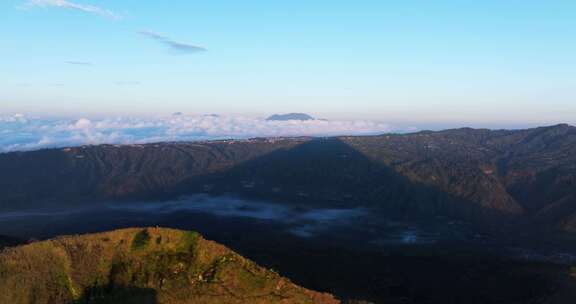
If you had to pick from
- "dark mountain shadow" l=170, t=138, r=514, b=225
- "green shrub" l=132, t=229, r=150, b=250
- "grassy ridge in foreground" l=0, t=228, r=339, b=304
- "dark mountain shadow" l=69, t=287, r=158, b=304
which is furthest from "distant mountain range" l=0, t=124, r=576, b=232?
"dark mountain shadow" l=69, t=287, r=158, b=304

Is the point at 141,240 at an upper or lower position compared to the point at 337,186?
upper

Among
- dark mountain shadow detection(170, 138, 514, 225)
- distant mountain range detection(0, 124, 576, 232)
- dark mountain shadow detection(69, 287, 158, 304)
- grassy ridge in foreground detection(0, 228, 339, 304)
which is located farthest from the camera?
distant mountain range detection(0, 124, 576, 232)

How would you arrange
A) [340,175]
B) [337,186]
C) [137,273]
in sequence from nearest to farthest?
[137,273] → [337,186] → [340,175]

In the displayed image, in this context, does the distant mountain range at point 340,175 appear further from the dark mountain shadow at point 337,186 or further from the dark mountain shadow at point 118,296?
the dark mountain shadow at point 118,296

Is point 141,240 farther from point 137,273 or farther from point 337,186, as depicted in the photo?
point 337,186

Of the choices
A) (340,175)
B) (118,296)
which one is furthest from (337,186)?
(118,296)

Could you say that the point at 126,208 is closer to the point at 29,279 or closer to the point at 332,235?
the point at 332,235

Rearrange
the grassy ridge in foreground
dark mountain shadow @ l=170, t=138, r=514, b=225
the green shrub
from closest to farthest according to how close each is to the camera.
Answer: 1. the grassy ridge in foreground
2. the green shrub
3. dark mountain shadow @ l=170, t=138, r=514, b=225

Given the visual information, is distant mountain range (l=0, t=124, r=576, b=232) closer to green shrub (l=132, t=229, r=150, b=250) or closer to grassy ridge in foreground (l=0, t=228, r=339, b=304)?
grassy ridge in foreground (l=0, t=228, r=339, b=304)

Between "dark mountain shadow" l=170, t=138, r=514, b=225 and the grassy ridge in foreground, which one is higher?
the grassy ridge in foreground
